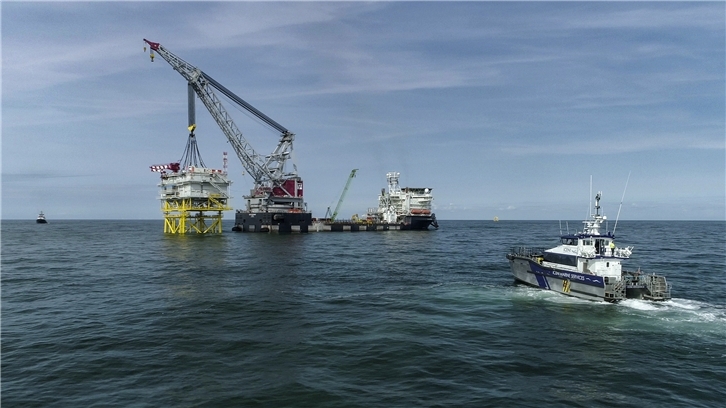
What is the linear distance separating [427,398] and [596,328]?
53.6 ft

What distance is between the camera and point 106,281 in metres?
40.9

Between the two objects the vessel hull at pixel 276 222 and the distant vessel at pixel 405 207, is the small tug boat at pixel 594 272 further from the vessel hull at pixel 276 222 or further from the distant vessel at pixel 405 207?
the distant vessel at pixel 405 207

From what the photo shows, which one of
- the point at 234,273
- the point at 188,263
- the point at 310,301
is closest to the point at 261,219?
the point at 188,263

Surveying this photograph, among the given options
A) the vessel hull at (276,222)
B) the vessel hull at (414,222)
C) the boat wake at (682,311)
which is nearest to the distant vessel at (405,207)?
the vessel hull at (414,222)

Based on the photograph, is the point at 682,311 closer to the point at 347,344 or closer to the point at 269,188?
the point at 347,344

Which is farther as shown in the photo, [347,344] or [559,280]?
[559,280]

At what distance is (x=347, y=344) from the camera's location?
Result: 72.6 ft

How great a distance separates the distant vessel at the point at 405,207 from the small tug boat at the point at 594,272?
327 ft

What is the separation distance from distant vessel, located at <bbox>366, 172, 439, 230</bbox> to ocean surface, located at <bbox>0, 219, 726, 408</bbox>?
9542 centimetres

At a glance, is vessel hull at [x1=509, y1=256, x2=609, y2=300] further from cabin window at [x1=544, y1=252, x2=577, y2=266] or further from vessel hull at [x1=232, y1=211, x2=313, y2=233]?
vessel hull at [x1=232, y1=211, x2=313, y2=233]

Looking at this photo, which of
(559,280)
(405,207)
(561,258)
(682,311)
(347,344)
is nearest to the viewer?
(347,344)

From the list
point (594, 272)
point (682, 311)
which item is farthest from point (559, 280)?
point (682, 311)

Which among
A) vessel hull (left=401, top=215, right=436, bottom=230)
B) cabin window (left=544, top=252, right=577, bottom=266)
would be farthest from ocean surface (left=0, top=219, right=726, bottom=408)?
vessel hull (left=401, top=215, right=436, bottom=230)

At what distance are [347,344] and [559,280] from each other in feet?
76.3
